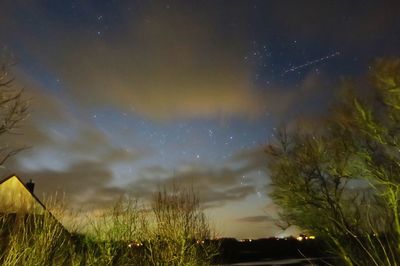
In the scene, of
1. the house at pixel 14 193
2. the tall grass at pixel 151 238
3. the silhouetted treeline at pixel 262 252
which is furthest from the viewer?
the silhouetted treeline at pixel 262 252

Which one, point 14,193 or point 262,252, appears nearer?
point 14,193

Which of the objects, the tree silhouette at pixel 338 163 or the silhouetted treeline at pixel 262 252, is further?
the silhouetted treeline at pixel 262 252

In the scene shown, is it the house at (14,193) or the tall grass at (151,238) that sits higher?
the house at (14,193)

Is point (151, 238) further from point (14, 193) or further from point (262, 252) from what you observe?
point (262, 252)

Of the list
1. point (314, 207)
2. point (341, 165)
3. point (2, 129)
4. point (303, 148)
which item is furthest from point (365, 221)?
point (303, 148)

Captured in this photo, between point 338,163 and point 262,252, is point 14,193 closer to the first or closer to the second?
point 338,163

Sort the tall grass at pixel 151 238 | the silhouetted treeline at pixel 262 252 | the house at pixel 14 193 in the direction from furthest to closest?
1. the silhouetted treeline at pixel 262 252
2. the house at pixel 14 193
3. the tall grass at pixel 151 238

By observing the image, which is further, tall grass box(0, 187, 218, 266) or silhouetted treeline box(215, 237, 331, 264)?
silhouetted treeline box(215, 237, 331, 264)

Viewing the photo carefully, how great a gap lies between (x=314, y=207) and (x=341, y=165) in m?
3.26

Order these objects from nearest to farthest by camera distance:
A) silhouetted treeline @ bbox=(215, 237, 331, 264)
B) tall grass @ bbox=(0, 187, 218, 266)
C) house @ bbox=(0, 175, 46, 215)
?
1. tall grass @ bbox=(0, 187, 218, 266)
2. house @ bbox=(0, 175, 46, 215)
3. silhouetted treeline @ bbox=(215, 237, 331, 264)

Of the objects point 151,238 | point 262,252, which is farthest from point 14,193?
point 262,252

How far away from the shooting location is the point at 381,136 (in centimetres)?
1827

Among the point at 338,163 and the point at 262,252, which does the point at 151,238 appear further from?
the point at 262,252

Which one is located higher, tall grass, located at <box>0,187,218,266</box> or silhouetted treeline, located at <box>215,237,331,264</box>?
silhouetted treeline, located at <box>215,237,331,264</box>
